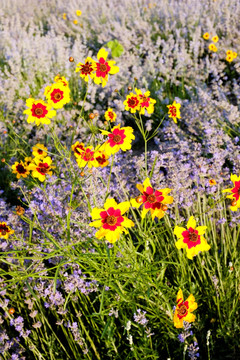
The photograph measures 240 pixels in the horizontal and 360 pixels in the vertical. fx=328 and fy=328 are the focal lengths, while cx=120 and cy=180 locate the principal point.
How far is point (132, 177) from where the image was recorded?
2.42m

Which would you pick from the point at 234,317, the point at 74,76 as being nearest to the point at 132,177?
the point at 234,317

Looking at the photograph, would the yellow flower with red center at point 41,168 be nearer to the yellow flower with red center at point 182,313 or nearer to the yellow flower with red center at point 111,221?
the yellow flower with red center at point 111,221

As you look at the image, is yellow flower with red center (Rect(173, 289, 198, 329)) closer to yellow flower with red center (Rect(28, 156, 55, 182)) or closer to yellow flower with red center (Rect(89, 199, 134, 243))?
yellow flower with red center (Rect(89, 199, 134, 243))

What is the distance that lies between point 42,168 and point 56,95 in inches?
15.8

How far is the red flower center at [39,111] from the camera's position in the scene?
155cm

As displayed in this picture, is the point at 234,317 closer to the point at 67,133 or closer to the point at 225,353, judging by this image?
the point at 225,353

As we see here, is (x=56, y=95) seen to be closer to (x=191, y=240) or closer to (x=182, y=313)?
(x=191, y=240)

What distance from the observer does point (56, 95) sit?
156 centimetres

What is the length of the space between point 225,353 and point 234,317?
21 centimetres

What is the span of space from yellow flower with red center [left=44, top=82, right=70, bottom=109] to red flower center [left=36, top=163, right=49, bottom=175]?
0.35 m

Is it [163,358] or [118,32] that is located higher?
[118,32]

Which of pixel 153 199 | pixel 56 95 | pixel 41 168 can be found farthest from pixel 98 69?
pixel 153 199

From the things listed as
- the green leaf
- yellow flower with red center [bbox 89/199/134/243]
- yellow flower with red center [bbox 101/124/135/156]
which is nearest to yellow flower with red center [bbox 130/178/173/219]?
yellow flower with red center [bbox 89/199/134/243]

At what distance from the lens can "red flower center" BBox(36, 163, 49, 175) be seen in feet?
5.68
